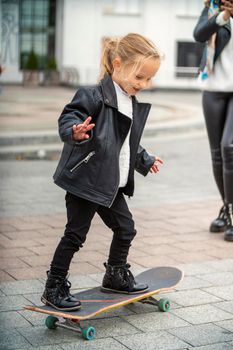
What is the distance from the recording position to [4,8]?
2.30 metres

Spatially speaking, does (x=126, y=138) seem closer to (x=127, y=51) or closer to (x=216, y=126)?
(x=127, y=51)

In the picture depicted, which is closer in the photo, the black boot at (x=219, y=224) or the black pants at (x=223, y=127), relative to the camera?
the black pants at (x=223, y=127)

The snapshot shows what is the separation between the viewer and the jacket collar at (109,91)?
371 centimetres

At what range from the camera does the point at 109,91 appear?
3.75 metres

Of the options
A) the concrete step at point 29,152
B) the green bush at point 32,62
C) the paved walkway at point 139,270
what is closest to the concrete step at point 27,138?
the concrete step at point 29,152

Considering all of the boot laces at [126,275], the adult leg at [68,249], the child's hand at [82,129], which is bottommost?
the boot laces at [126,275]

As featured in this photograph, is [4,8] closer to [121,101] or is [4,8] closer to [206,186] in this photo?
[121,101]

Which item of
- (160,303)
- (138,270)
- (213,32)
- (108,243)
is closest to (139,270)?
(138,270)

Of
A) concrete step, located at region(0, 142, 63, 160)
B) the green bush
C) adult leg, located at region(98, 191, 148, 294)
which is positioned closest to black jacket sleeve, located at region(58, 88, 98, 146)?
adult leg, located at region(98, 191, 148, 294)

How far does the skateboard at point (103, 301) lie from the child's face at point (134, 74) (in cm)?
100

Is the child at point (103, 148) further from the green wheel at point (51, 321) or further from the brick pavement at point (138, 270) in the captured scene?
the brick pavement at point (138, 270)

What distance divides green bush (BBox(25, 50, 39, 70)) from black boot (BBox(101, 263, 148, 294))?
26132mm

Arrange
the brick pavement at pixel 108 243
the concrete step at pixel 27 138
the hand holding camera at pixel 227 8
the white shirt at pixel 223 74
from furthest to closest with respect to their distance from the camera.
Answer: the concrete step at pixel 27 138, the white shirt at pixel 223 74, the hand holding camera at pixel 227 8, the brick pavement at pixel 108 243

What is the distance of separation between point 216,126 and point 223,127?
0.06 metres
